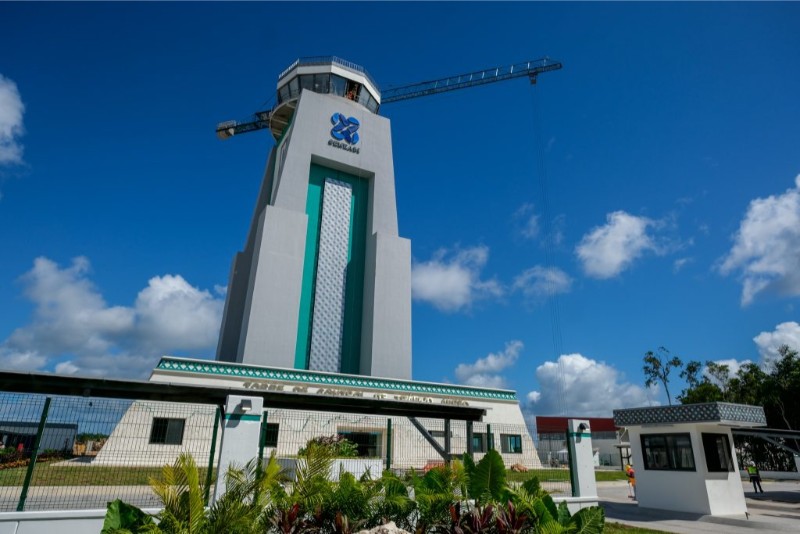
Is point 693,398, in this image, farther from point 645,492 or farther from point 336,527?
point 336,527

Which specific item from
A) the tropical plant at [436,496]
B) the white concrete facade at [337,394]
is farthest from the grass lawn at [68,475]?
the white concrete facade at [337,394]

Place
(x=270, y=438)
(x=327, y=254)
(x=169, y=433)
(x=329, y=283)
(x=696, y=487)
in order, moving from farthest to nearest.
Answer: (x=327, y=254), (x=329, y=283), (x=270, y=438), (x=169, y=433), (x=696, y=487)

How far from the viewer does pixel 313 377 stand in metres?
26.3

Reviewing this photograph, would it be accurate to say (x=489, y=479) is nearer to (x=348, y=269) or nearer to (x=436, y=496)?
(x=436, y=496)

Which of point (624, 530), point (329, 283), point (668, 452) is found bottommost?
point (624, 530)

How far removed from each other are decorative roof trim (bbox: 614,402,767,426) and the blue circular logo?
25.6m

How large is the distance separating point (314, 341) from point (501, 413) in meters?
12.9

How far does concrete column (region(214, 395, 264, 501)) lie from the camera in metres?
9.76

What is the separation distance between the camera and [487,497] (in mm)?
9039

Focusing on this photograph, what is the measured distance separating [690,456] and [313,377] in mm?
17742

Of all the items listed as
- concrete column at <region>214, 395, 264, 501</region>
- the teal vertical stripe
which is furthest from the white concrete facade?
concrete column at <region>214, 395, 264, 501</region>

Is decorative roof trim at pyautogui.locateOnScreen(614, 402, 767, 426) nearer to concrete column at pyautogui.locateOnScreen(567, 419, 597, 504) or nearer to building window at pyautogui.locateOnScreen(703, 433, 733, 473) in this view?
building window at pyautogui.locateOnScreen(703, 433, 733, 473)

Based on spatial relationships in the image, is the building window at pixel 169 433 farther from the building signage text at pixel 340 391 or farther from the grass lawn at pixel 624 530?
the grass lawn at pixel 624 530

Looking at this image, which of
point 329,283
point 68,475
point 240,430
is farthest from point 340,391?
point 68,475
